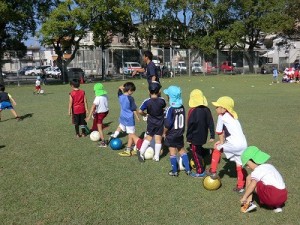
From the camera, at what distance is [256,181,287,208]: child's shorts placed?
14.4 feet

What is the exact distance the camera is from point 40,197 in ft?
16.6

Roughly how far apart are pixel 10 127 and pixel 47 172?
487 centimetres

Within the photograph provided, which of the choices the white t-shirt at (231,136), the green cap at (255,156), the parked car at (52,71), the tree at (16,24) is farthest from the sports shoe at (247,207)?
the parked car at (52,71)

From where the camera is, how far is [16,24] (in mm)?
30344

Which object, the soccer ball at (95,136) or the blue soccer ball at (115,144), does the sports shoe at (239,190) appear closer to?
the blue soccer ball at (115,144)

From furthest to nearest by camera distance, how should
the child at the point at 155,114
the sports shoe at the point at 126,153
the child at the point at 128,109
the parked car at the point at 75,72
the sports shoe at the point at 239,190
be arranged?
1. the parked car at the point at 75,72
2. the child at the point at 128,109
3. the sports shoe at the point at 126,153
4. the child at the point at 155,114
5. the sports shoe at the point at 239,190

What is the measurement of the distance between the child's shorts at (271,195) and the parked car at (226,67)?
141ft

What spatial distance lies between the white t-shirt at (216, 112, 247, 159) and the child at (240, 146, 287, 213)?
0.64 m

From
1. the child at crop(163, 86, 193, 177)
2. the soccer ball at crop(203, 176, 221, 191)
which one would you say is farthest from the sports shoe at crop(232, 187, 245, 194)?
the child at crop(163, 86, 193, 177)

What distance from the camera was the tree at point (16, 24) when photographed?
27.2 metres

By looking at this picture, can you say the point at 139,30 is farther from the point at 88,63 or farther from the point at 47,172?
the point at 47,172

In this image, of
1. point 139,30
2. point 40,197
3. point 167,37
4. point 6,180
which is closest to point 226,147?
point 40,197

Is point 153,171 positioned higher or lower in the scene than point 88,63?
lower

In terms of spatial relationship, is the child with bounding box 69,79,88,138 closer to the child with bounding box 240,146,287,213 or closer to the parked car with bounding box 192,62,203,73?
the child with bounding box 240,146,287,213
